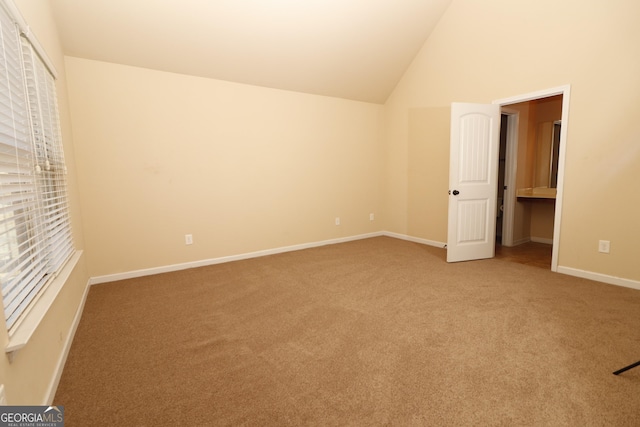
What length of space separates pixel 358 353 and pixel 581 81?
3441 mm

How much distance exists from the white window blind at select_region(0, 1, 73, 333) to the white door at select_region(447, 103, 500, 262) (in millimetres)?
3819

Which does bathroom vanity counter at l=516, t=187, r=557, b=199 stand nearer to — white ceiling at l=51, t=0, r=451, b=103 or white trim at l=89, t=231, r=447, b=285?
white trim at l=89, t=231, r=447, b=285

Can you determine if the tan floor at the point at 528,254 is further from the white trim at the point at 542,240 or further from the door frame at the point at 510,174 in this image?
the door frame at the point at 510,174

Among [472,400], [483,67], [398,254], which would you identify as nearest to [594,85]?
[483,67]

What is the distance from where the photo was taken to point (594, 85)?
295 cm

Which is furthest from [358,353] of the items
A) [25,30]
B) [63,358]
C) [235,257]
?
[25,30]

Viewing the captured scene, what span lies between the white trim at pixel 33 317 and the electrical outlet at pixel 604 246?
14.4 feet

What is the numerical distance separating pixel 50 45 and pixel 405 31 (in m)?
3.94

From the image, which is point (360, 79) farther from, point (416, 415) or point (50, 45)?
point (416, 415)

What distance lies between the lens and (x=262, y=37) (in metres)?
3.53

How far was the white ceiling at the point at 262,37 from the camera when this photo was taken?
9.56 feet

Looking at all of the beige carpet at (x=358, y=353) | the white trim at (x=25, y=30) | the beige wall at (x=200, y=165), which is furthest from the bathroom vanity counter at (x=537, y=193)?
the white trim at (x=25, y=30)

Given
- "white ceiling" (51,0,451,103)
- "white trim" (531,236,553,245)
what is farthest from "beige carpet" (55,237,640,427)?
"white ceiling" (51,0,451,103)

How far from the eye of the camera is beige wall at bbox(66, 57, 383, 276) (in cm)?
327
